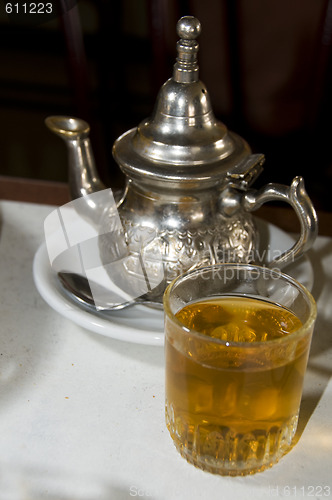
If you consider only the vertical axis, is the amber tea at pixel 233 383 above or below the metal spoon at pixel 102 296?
above

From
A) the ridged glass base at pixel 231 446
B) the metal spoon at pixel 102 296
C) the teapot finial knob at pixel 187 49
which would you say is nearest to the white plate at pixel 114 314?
the metal spoon at pixel 102 296

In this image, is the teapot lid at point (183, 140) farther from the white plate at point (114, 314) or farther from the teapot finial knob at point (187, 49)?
the white plate at point (114, 314)

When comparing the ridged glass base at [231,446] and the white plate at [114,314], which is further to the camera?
the white plate at [114,314]

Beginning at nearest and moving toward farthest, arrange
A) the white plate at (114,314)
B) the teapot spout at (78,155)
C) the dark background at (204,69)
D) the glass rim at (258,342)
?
1. the glass rim at (258,342)
2. the white plate at (114,314)
3. the teapot spout at (78,155)
4. the dark background at (204,69)

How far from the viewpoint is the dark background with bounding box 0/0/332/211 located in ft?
3.64

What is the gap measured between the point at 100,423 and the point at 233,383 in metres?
0.15

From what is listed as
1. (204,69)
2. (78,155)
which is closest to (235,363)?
(78,155)

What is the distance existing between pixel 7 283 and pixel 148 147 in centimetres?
26

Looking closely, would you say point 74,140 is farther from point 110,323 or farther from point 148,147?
point 110,323

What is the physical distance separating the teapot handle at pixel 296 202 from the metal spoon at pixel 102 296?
0.13 meters

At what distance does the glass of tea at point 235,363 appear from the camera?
17.1 inches

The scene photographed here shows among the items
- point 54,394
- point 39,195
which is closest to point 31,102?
point 39,195

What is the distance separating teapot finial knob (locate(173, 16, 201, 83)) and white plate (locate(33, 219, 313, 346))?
26 cm

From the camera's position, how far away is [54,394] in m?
0.56
